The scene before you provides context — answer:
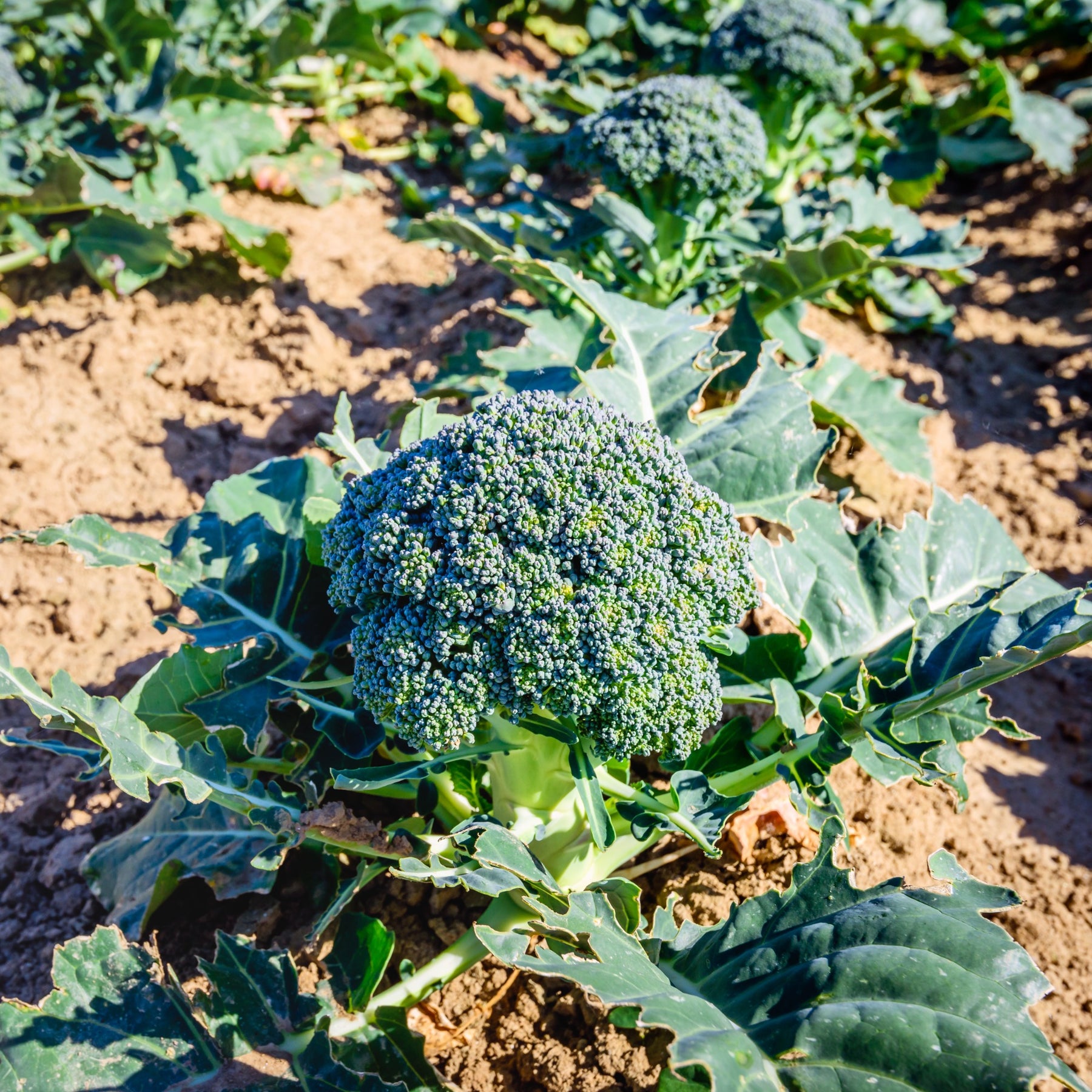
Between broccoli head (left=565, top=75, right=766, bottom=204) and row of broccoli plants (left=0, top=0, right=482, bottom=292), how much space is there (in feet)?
4.96

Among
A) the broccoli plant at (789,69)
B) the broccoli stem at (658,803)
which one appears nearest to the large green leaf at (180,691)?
the broccoli stem at (658,803)

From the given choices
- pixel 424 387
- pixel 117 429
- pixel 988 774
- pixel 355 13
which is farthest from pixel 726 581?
pixel 355 13

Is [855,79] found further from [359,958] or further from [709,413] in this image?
[359,958]

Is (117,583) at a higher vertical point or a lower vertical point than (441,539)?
lower

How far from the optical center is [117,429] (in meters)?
3.46

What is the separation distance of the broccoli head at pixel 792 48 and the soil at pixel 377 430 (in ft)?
3.51

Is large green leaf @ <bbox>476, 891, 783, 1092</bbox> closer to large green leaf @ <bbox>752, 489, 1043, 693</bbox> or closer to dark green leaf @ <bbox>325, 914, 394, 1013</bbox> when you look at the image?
dark green leaf @ <bbox>325, 914, 394, 1013</bbox>

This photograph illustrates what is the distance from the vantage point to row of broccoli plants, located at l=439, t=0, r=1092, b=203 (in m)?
4.09

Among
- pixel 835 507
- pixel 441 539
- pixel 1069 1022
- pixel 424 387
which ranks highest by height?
pixel 441 539

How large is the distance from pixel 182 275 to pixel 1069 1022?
13.9ft

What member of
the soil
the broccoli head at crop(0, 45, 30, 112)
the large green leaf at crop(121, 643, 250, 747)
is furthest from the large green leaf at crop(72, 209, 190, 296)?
the large green leaf at crop(121, 643, 250, 747)

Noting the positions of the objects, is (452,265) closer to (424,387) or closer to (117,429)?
(424,387)

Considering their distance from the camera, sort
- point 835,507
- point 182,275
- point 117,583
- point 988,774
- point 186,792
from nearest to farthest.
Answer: point 186,792 < point 835,507 < point 988,774 < point 117,583 < point 182,275

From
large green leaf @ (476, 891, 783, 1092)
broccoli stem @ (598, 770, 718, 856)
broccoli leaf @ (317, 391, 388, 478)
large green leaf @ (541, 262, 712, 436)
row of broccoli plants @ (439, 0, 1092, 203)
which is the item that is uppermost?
row of broccoli plants @ (439, 0, 1092, 203)
